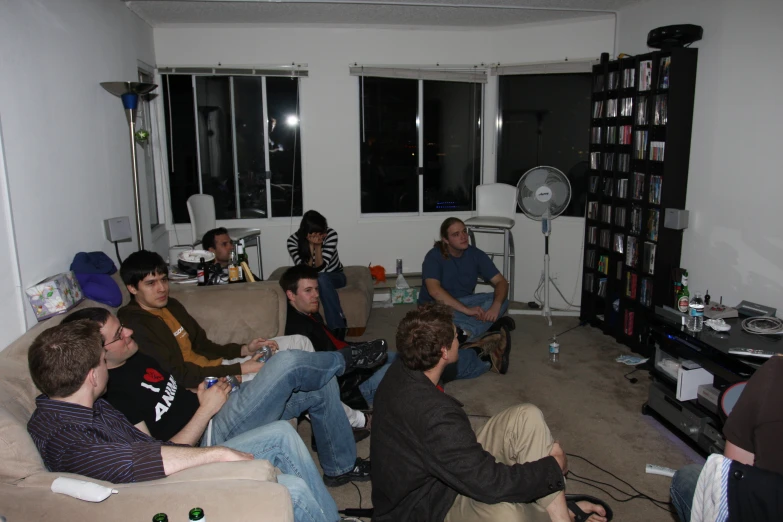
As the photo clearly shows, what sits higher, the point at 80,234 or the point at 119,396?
the point at 80,234

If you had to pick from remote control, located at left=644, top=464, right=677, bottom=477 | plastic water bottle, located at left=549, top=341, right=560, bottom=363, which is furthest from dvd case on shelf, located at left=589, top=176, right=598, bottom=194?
remote control, located at left=644, top=464, right=677, bottom=477

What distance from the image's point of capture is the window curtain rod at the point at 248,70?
579cm

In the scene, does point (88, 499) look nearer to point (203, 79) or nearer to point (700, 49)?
point (700, 49)

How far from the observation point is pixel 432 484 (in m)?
1.92

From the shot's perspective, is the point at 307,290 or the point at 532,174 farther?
the point at 532,174

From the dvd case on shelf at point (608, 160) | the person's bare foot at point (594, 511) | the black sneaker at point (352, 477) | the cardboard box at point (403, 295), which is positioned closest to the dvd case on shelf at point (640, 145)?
the dvd case on shelf at point (608, 160)

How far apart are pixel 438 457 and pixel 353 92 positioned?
494 cm

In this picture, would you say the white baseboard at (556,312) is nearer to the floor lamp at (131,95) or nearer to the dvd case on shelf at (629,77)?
the dvd case on shelf at (629,77)

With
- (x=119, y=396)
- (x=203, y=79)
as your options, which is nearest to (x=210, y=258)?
(x=119, y=396)

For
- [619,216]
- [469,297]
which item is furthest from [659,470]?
[619,216]

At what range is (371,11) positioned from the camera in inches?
210

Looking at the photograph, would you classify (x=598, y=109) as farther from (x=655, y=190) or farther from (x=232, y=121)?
(x=232, y=121)

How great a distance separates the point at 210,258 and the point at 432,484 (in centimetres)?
275

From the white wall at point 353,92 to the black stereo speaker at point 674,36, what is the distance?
4.34 feet
